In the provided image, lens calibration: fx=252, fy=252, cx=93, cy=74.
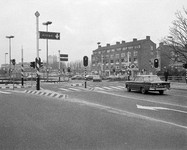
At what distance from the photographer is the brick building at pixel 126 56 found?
8956 centimetres

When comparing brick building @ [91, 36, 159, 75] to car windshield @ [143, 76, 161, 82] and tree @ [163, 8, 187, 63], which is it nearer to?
tree @ [163, 8, 187, 63]

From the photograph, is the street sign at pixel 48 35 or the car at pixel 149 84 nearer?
the car at pixel 149 84

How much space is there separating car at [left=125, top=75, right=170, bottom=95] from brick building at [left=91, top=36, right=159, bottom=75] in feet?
194

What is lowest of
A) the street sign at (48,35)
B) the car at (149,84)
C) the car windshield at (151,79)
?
the car at (149,84)

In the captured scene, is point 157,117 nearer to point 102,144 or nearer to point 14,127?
point 102,144

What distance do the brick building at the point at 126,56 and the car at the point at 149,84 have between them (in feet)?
194

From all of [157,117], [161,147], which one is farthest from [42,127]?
[157,117]

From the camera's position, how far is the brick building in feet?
294

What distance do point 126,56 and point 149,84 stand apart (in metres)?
75.3

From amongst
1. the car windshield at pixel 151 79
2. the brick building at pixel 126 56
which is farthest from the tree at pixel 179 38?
the brick building at pixel 126 56

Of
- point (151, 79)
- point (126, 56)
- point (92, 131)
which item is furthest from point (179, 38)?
point (126, 56)

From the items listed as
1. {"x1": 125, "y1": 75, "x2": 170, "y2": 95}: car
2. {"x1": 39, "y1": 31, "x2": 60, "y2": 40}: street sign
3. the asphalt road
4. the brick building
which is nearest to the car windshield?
{"x1": 125, "y1": 75, "x2": 170, "y2": 95}: car

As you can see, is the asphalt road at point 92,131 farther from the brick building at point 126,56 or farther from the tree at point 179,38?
the brick building at point 126,56

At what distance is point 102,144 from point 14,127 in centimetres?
336
